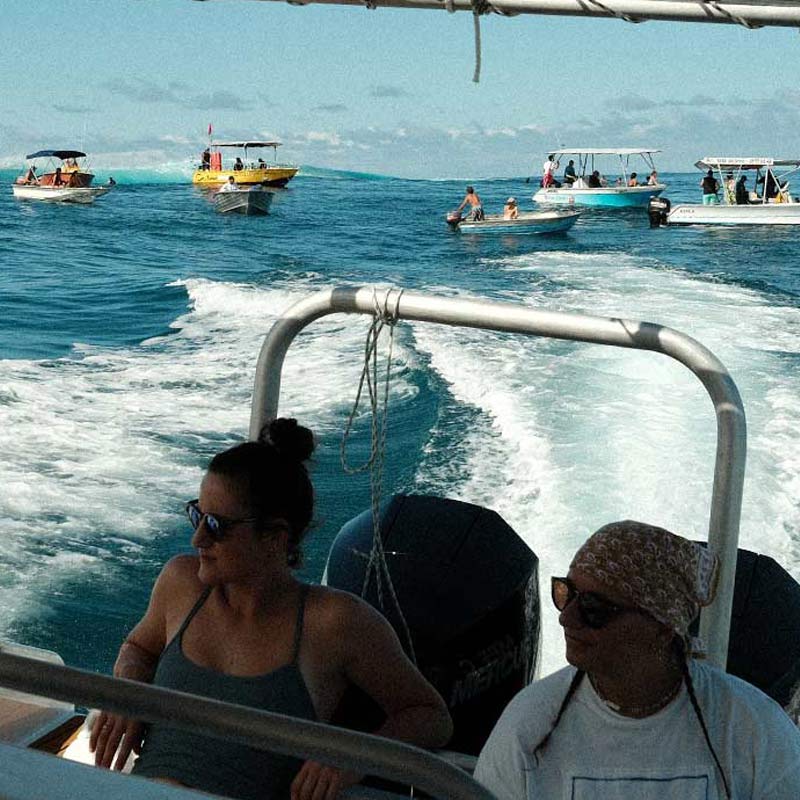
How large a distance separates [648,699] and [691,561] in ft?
0.61

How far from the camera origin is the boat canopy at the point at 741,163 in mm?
26234

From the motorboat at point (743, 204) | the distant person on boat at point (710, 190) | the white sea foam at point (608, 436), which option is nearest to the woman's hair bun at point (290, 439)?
the white sea foam at point (608, 436)

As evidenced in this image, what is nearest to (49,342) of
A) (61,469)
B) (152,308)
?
(152,308)

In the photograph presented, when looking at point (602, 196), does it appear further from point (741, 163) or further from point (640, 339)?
point (640, 339)

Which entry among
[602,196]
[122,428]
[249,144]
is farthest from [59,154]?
[122,428]

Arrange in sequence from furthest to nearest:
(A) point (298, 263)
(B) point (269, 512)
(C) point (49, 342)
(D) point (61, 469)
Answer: (A) point (298, 263) → (C) point (49, 342) → (D) point (61, 469) → (B) point (269, 512)

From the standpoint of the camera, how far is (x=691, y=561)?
1495mm

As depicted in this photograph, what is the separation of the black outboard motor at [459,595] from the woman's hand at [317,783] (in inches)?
26.1

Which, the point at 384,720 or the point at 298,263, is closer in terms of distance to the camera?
the point at 384,720

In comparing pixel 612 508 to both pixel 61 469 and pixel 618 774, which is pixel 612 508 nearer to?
pixel 61 469

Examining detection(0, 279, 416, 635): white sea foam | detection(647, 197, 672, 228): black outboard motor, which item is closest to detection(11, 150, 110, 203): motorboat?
detection(647, 197, 672, 228): black outboard motor

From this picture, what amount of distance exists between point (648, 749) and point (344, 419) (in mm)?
6520

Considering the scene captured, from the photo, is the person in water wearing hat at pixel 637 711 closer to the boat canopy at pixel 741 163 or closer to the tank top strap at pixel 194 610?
the tank top strap at pixel 194 610

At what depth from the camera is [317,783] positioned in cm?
151
